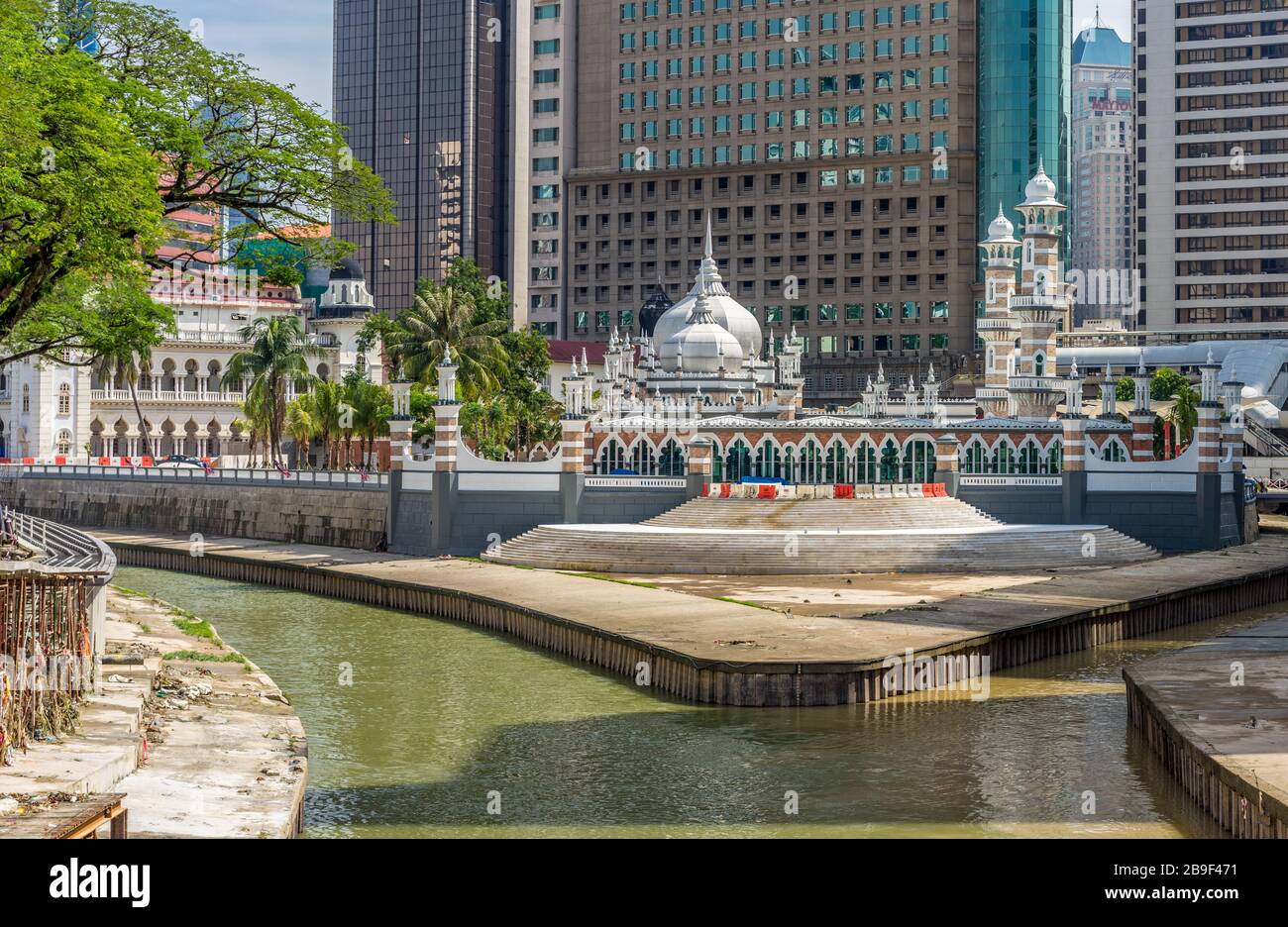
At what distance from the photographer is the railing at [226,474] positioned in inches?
2859

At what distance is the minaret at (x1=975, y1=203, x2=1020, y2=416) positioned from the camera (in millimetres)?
89438

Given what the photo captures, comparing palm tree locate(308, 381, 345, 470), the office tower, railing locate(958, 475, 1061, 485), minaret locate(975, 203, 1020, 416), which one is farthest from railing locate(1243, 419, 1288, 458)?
palm tree locate(308, 381, 345, 470)

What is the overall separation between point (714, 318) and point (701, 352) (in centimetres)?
592

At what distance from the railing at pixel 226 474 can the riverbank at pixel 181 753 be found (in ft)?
121

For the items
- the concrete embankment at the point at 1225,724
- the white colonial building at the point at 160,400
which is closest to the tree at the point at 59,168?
the concrete embankment at the point at 1225,724

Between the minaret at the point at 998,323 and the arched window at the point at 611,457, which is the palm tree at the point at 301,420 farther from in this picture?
the minaret at the point at 998,323

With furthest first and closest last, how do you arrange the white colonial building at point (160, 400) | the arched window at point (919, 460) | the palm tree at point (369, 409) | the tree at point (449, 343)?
the white colonial building at point (160, 400), the palm tree at point (369, 409), the tree at point (449, 343), the arched window at point (919, 460)

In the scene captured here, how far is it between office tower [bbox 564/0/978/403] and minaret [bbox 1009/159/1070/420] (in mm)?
49310

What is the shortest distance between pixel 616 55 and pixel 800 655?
131 m

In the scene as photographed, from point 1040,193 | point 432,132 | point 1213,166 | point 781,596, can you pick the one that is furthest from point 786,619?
point 432,132

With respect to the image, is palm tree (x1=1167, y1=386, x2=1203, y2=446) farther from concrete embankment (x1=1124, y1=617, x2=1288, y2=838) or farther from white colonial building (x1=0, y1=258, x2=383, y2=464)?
concrete embankment (x1=1124, y1=617, x2=1288, y2=838)

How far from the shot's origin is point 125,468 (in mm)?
89938
